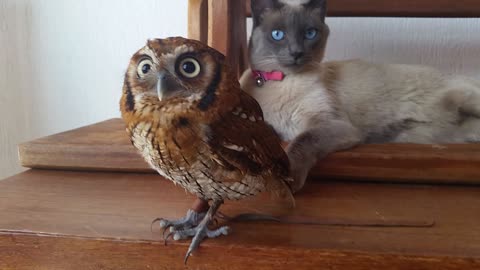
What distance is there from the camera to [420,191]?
1.76 ft

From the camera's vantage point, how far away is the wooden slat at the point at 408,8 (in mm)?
735

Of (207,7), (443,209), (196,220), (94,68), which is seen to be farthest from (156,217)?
(94,68)

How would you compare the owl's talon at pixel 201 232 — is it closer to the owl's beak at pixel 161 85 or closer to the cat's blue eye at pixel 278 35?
the owl's beak at pixel 161 85

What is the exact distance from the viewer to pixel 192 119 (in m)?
0.35

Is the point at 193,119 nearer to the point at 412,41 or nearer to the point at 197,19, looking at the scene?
the point at 197,19

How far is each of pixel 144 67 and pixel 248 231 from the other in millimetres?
172

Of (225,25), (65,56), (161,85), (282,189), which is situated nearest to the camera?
(161,85)

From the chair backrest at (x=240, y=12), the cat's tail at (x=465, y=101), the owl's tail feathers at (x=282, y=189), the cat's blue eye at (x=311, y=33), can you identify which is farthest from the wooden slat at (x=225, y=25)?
the cat's tail at (x=465, y=101)

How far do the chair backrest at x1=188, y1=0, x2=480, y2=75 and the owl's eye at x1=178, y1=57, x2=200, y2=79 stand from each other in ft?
1.14

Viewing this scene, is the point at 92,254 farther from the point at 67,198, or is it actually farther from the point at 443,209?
the point at 443,209

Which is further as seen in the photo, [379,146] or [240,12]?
[240,12]

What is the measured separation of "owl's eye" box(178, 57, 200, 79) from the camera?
0.35 meters

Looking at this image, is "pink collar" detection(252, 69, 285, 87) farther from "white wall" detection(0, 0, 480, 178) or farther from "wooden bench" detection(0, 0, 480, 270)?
"white wall" detection(0, 0, 480, 178)

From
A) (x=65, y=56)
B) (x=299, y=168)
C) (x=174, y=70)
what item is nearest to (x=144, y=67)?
(x=174, y=70)
